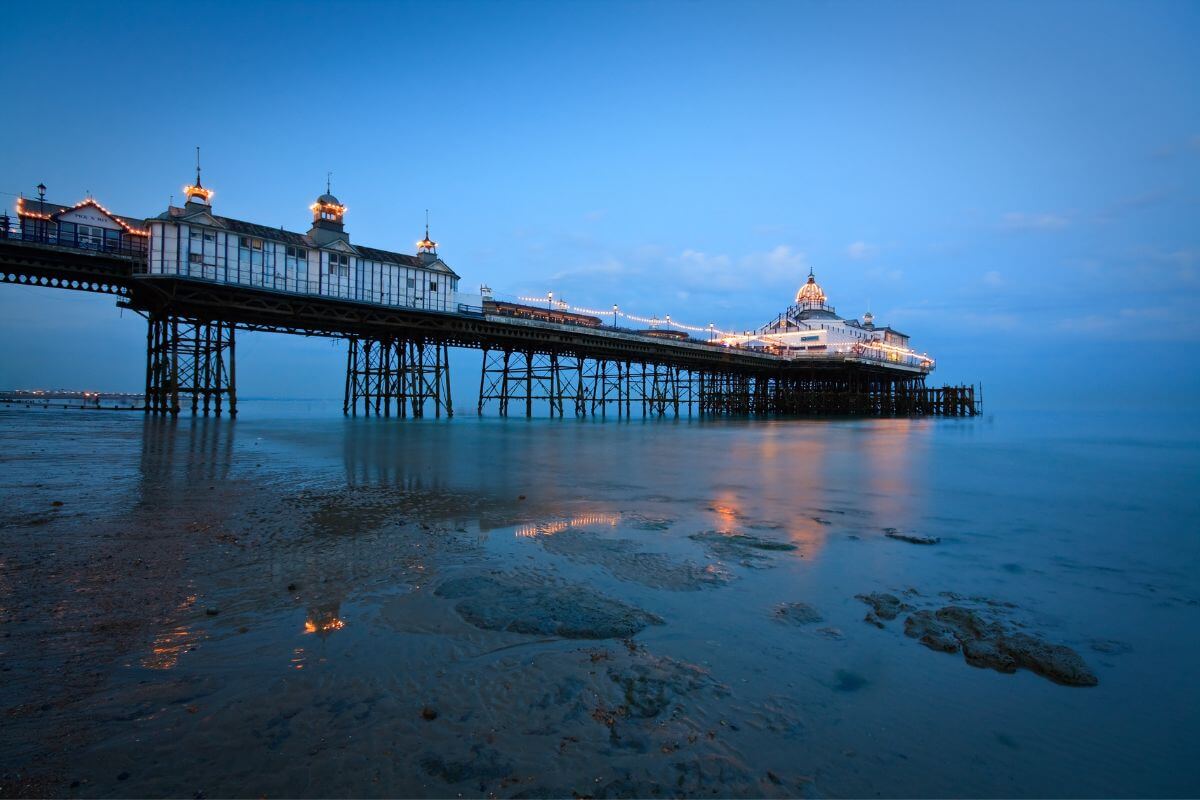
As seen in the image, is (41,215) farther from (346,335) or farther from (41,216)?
(346,335)

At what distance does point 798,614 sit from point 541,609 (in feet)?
7.64

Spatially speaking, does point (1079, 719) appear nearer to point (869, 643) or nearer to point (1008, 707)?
point (1008, 707)

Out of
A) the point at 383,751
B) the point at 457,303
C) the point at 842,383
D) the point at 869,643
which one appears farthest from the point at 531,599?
the point at 842,383

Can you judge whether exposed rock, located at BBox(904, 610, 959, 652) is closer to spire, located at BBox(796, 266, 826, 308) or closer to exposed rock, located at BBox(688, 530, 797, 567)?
exposed rock, located at BBox(688, 530, 797, 567)

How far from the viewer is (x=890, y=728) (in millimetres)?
3232

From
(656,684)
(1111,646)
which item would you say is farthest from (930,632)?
(656,684)

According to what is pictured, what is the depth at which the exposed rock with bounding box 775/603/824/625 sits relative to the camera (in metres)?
4.82

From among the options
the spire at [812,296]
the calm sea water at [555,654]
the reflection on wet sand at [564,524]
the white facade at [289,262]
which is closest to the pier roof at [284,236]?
the white facade at [289,262]

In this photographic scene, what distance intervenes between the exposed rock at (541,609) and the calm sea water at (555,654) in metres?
0.06

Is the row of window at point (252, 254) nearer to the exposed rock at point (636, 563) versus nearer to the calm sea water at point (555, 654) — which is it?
the calm sea water at point (555, 654)

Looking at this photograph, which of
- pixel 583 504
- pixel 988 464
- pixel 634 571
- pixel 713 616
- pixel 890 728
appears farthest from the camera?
pixel 988 464

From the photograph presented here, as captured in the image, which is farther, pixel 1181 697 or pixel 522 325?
pixel 522 325

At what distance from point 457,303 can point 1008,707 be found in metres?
44.6

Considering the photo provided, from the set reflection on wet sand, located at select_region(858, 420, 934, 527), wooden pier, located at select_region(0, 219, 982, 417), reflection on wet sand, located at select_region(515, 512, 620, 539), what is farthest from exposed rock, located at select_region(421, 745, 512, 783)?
wooden pier, located at select_region(0, 219, 982, 417)
